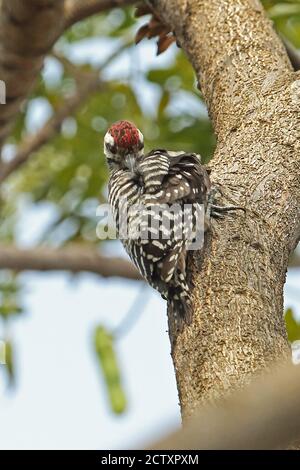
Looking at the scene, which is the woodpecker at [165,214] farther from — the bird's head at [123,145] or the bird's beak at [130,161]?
the bird's head at [123,145]

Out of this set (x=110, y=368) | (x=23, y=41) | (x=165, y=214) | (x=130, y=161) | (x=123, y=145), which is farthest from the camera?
(x=110, y=368)

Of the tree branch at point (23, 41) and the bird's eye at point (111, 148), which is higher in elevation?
the tree branch at point (23, 41)

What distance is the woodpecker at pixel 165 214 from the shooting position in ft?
8.25

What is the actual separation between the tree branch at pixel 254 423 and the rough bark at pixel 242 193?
1.10 meters

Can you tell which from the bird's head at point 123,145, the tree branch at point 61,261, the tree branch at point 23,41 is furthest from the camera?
the tree branch at point 61,261

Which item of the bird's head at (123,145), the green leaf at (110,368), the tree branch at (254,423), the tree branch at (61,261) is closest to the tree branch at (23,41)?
the bird's head at (123,145)

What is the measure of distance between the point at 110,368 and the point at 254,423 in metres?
3.91

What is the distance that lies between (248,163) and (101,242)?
3.72m

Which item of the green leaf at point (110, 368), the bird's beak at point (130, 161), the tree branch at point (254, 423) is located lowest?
the green leaf at point (110, 368)

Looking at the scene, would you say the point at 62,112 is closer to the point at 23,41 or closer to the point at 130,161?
the point at 130,161

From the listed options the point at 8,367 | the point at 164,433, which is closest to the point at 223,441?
the point at 164,433

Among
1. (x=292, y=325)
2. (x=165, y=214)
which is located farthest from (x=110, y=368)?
(x=165, y=214)

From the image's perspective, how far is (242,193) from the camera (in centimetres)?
253

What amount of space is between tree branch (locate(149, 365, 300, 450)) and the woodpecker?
57.3 inches
